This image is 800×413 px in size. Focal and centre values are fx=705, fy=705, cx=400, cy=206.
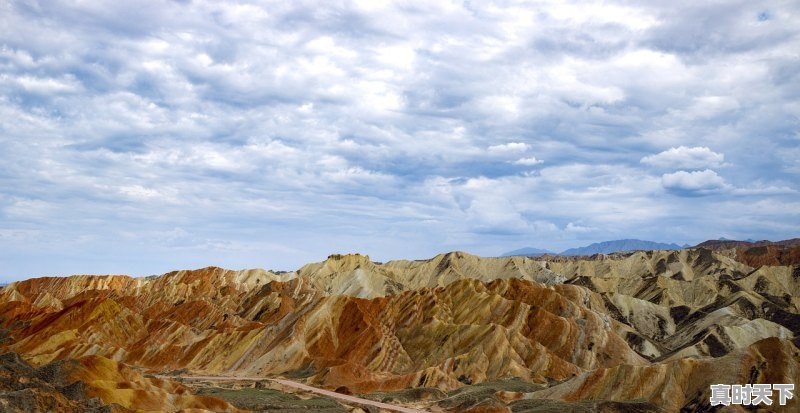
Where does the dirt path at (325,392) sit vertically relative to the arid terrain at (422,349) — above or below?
below

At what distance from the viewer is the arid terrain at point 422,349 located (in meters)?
83.5

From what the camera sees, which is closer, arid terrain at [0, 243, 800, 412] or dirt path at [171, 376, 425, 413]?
arid terrain at [0, 243, 800, 412]

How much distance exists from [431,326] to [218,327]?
177 feet

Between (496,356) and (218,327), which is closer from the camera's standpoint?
(496,356)

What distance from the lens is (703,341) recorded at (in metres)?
142

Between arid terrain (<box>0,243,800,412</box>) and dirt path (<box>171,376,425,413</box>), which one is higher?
arid terrain (<box>0,243,800,412</box>)

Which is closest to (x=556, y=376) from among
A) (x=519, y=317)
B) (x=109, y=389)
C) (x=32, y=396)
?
(x=519, y=317)

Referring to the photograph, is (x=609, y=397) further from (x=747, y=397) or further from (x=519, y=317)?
(x=519, y=317)

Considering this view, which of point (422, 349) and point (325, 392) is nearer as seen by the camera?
point (325, 392)

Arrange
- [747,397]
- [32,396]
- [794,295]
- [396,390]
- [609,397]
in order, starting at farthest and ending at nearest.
Answer: [794,295] < [396,390] < [609,397] < [747,397] < [32,396]

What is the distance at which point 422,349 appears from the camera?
136625 millimetres

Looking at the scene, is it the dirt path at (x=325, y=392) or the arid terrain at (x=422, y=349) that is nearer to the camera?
the arid terrain at (x=422, y=349)

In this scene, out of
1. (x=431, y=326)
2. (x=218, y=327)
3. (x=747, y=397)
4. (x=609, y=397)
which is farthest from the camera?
(x=218, y=327)

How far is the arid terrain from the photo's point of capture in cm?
8350
